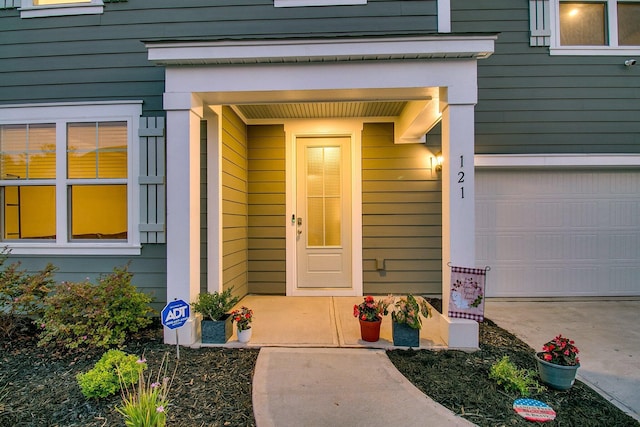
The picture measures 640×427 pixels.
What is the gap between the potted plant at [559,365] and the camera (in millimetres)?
2186

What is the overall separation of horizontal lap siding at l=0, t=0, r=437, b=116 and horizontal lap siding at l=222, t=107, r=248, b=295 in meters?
0.80

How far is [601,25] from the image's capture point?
430cm

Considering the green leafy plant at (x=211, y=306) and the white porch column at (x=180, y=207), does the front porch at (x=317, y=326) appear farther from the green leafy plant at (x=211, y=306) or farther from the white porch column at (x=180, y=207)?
the white porch column at (x=180, y=207)

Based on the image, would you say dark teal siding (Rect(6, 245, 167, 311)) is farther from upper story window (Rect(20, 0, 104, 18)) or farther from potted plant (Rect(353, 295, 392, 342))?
upper story window (Rect(20, 0, 104, 18))

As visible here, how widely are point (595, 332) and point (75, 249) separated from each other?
543 centimetres

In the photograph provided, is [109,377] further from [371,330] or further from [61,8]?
[61,8]

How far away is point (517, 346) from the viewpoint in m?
2.91

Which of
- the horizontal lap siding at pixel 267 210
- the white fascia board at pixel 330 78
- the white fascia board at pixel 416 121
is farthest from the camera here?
the horizontal lap siding at pixel 267 210

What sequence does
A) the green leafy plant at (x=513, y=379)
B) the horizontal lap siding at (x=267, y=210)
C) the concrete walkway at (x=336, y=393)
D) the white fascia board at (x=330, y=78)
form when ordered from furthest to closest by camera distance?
1. the horizontal lap siding at (x=267, y=210)
2. the white fascia board at (x=330, y=78)
3. the green leafy plant at (x=513, y=379)
4. the concrete walkway at (x=336, y=393)

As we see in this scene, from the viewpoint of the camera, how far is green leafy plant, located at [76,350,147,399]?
2.03 meters

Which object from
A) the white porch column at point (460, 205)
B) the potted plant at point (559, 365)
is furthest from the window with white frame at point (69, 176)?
the potted plant at point (559, 365)

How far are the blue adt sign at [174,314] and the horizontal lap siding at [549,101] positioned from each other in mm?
3902

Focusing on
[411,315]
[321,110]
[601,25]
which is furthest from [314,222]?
[601,25]

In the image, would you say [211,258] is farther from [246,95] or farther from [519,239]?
[519,239]
